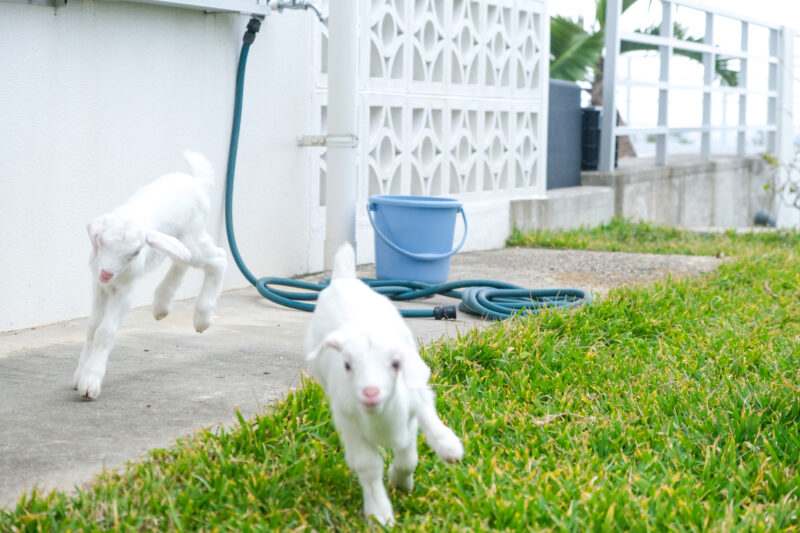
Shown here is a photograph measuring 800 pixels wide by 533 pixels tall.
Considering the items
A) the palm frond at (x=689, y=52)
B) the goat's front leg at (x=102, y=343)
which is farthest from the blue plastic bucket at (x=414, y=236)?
the palm frond at (x=689, y=52)

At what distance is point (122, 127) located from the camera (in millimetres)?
5250

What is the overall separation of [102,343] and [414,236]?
2.77m

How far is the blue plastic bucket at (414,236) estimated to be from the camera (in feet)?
20.1

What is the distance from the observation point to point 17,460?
9.81 feet

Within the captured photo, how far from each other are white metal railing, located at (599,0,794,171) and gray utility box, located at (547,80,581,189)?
0.31m

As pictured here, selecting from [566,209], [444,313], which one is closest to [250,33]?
[444,313]

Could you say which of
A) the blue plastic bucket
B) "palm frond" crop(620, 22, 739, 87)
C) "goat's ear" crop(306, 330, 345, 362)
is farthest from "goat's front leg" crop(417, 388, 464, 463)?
"palm frond" crop(620, 22, 739, 87)

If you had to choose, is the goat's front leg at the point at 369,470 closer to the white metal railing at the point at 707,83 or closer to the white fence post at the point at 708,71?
the white metal railing at the point at 707,83

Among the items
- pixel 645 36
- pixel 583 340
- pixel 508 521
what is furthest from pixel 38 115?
pixel 645 36

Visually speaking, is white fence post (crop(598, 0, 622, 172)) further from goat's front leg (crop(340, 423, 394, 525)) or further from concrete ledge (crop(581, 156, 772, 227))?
goat's front leg (crop(340, 423, 394, 525))

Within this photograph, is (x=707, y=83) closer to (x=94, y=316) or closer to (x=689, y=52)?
(x=689, y=52)

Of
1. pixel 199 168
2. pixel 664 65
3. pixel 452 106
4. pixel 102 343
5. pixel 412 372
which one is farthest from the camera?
pixel 664 65

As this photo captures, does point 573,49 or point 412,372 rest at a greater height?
point 573,49

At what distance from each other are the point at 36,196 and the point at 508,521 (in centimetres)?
304
